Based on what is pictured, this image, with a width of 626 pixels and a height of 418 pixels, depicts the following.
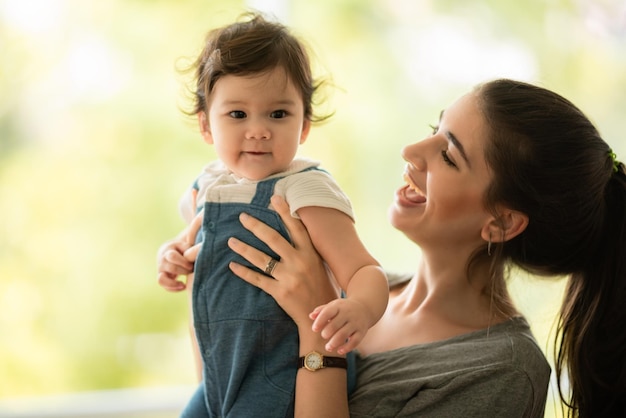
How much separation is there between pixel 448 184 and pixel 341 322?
0.53 metres

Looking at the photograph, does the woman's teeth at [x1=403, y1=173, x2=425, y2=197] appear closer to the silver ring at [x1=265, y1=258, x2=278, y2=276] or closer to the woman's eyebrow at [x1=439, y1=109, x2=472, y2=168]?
the woman's eyebrow at [x1=439, y1=109, x2=472, y2=168]

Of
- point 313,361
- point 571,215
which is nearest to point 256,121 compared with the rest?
point 313,361

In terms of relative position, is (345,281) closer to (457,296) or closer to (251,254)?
(251,254)

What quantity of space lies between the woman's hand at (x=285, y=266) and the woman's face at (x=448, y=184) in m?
0.35

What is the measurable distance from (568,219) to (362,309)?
63cm

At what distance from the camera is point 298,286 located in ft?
5.72

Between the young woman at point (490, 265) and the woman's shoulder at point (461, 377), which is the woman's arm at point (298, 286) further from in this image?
the woman's shoulder at point (461, 377)

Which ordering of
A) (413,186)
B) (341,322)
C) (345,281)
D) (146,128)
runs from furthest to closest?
(146,128)
(413,186)
(345,281)
(341,322)

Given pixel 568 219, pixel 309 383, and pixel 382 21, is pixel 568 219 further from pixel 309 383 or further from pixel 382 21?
pixel 382 21

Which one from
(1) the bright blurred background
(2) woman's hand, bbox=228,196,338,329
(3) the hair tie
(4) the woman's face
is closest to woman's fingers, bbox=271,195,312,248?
(2) woman's hand, bbox=228,196,338,329

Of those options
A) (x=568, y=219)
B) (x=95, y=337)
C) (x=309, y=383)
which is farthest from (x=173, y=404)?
(x=568, y=219)

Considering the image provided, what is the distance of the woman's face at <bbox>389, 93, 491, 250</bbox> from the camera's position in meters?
1.94

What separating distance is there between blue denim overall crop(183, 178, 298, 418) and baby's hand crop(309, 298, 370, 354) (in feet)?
0.61

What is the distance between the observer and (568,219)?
6.36ft
